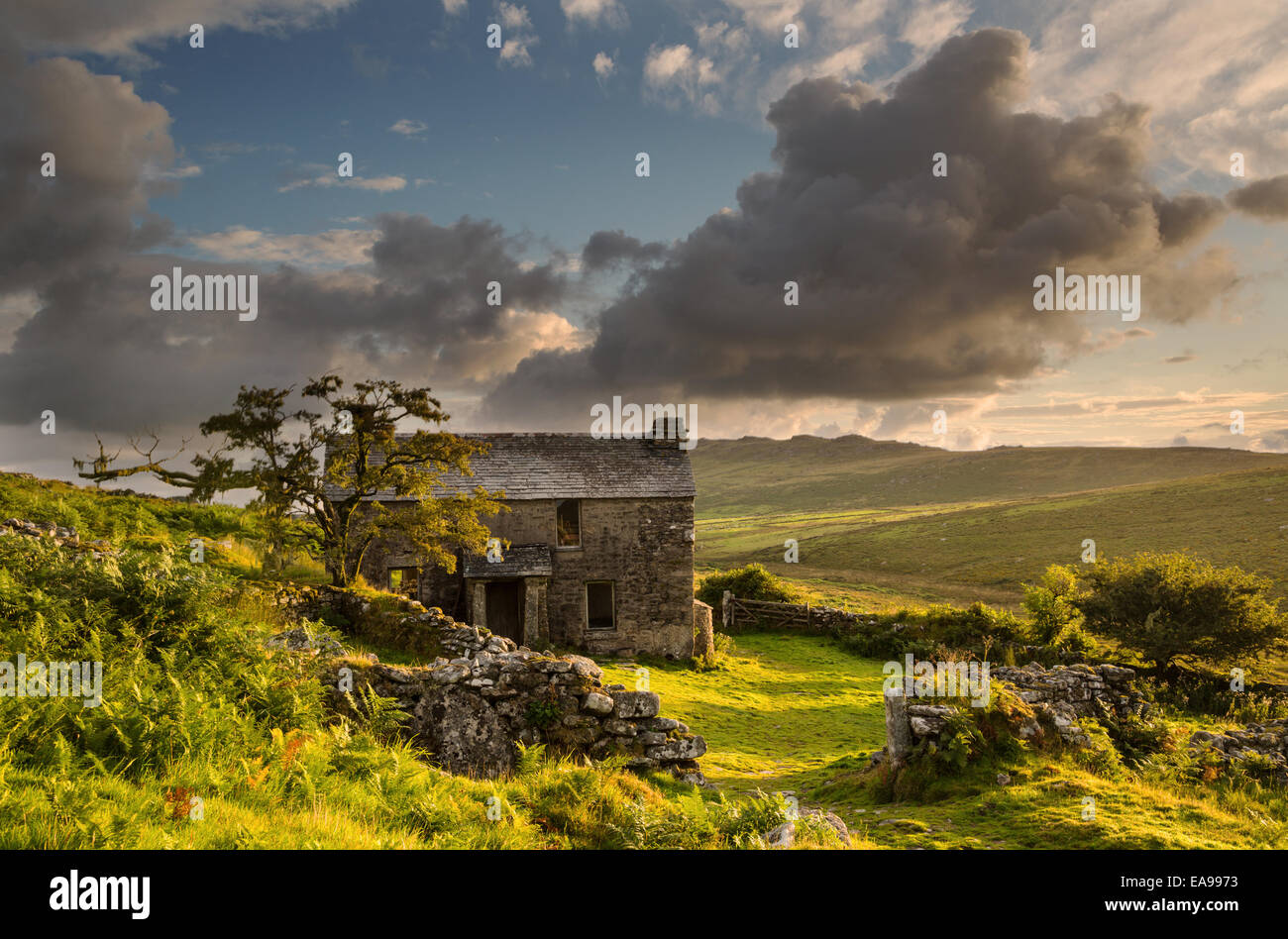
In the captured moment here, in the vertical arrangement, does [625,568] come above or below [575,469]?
below

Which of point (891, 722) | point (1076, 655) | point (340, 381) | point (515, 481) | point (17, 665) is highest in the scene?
point (340, 381)

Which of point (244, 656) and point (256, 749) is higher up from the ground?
point (244, 656)

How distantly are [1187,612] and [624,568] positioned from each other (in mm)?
20590

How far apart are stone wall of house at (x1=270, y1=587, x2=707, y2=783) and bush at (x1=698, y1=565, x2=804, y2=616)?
2618 cm

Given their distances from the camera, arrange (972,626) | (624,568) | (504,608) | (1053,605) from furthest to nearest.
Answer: (972,626), (504,608), (624,568), (1053,605)

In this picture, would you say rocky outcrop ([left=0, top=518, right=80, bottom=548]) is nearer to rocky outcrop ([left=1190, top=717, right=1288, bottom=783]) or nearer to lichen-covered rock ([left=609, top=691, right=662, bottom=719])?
lichen-covered rock ([left=609, top=691, right=662, bottom=719])

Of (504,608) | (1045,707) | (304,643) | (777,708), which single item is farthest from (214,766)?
(504,608)

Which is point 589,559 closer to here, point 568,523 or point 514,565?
point 568,523

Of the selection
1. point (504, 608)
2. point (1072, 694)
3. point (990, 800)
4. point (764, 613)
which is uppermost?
point (1072, 694)

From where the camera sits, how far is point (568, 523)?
2834 cm
